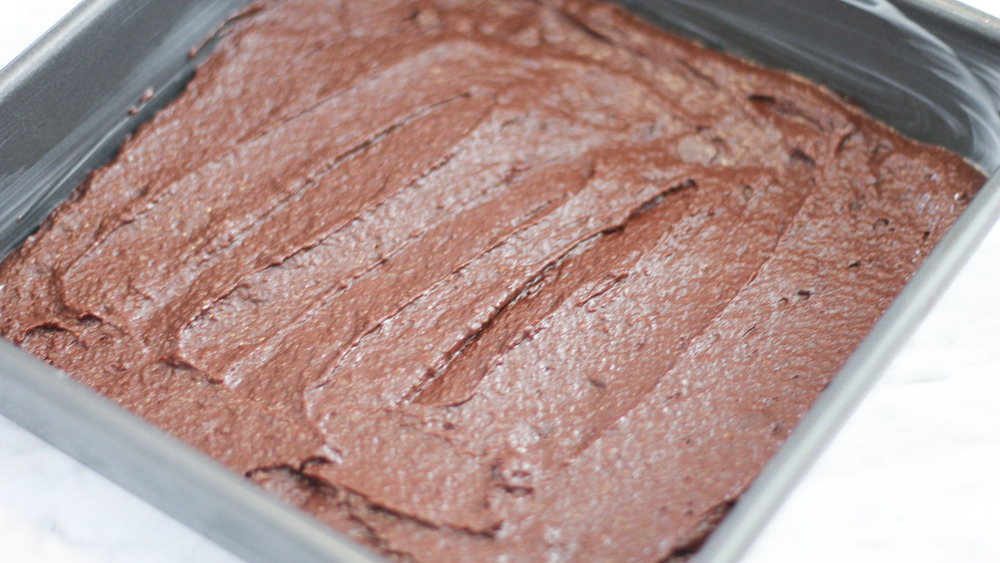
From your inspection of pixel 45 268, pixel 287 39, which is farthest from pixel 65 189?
pixel 287 39

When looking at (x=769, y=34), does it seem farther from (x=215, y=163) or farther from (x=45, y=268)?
(x=45, y=268)

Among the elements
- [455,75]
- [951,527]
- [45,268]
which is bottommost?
[951,527]

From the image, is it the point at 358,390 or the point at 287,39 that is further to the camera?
the point at 287,39

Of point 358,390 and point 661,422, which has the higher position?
point 358,390

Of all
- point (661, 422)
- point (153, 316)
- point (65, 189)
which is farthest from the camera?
point (65, 189)

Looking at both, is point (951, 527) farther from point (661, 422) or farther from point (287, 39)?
point (287, 39)

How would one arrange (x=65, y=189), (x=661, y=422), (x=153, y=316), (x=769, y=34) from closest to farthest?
(x=661, y=422) < (x=153, y=316) < (x=65, y=189) < (x=769, y=34)
